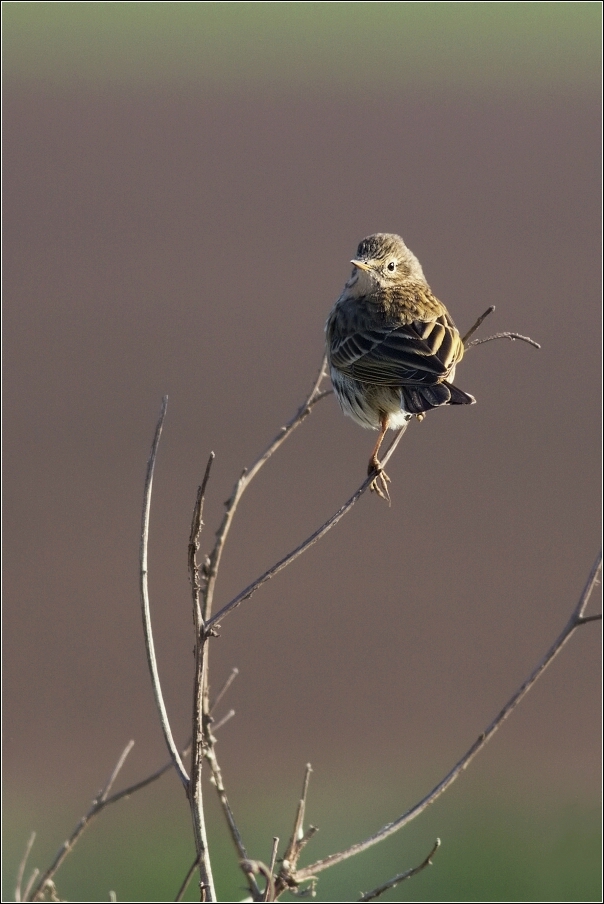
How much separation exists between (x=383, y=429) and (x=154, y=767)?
4.99 metres

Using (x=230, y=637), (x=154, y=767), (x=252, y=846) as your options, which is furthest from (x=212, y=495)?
(x=252, y=846)

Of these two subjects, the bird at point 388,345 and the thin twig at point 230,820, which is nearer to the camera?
the thin twig at point 230,820

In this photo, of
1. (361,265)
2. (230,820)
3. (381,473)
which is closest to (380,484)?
(381,473)

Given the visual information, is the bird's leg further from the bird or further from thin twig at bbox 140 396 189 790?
thin twig at bbox 140 396 189 790

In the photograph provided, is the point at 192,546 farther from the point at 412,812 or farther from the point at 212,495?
the point at 212,495

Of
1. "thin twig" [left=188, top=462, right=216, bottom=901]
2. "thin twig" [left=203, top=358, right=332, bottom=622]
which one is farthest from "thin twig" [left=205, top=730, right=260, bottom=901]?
"thin twig" [left=203, top=358, right=332, bottom=622]

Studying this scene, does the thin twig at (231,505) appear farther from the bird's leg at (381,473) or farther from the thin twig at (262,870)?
the bird's leg at (381,473)

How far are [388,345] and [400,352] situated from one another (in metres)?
0.12

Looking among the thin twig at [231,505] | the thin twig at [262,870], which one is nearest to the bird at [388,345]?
the thin twig at [231,505]

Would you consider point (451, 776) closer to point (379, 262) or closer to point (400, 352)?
point (400, 352)

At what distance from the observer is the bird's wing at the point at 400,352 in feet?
15.7

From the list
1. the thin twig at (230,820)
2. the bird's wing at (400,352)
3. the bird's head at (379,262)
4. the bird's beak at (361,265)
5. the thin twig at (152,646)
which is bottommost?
the thin twig at (230,820)

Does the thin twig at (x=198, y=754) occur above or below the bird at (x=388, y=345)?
below

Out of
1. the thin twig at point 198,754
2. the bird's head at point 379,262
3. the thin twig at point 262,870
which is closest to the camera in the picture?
the thin twig at point 262,870
